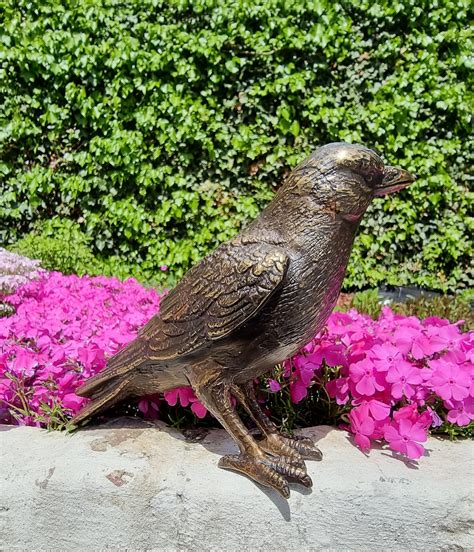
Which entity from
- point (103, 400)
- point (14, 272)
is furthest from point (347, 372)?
point (14, 272)

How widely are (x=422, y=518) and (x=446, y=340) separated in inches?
29.9

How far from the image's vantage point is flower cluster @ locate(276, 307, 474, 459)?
175 centimetres

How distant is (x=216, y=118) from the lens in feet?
17.2

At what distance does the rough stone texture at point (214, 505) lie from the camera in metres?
1.54

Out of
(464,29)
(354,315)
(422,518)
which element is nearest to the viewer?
(422,518)

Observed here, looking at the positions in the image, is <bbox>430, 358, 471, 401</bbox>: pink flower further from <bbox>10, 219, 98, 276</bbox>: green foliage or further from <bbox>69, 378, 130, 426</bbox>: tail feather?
<bbox>10, 219, 98, 276</bbox>: green foliage

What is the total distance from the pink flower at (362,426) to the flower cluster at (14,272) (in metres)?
2.59

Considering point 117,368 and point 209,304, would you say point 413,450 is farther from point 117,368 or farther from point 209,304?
point 117,368

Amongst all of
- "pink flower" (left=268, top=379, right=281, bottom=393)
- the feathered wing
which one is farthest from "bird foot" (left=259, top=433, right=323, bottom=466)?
the feathered wing

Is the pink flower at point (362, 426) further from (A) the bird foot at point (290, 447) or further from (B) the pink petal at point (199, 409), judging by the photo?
(B) the pink petal at point (199, 409)

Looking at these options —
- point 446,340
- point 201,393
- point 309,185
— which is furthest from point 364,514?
point 309,185

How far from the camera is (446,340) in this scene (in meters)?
2.06

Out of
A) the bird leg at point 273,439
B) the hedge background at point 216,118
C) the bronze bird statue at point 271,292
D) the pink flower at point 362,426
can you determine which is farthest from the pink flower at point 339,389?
the hedge background at point 216,118

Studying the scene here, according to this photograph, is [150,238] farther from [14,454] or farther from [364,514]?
[364,514]
